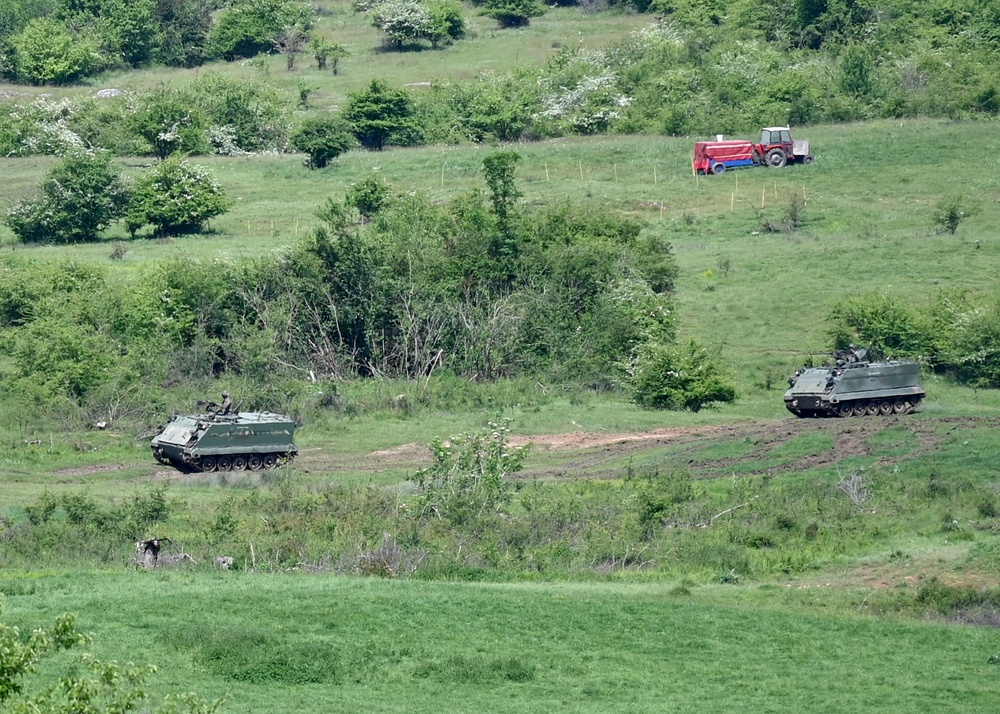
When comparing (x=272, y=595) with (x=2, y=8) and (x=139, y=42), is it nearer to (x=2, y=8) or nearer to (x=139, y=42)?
(x=139, y=42)

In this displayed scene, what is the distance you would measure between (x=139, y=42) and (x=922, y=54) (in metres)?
43.8

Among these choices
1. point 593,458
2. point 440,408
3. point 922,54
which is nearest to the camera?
point 593,458

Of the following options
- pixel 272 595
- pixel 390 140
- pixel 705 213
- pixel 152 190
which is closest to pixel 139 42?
pixel 390 140

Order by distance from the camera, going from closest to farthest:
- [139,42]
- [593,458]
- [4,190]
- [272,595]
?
[272,595] → [593,458] → [4,190] → [139,42]

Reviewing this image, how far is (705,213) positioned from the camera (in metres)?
60.3

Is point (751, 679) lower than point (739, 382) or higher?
higher

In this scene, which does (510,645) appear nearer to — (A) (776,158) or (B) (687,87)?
(A) (776,158)

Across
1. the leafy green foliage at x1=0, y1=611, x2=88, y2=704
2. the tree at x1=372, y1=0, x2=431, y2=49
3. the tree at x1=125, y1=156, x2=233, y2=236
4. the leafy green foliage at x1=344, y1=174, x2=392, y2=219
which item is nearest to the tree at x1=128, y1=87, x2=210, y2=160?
the tree at x1=125, y1=156, x2=233, y2=236

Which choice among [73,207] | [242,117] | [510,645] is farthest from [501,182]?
[510,645]

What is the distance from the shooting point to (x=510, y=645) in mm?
22203

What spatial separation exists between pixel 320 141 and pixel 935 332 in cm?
3095

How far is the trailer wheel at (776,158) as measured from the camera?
65.7m

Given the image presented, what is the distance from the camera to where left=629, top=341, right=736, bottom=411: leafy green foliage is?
42656 mm

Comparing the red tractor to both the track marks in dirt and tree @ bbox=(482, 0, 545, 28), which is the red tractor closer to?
the track marks in dirt
